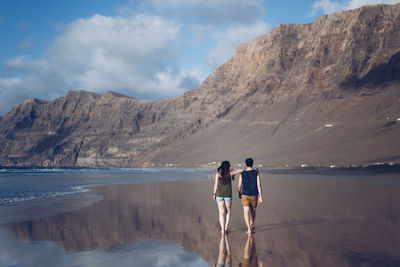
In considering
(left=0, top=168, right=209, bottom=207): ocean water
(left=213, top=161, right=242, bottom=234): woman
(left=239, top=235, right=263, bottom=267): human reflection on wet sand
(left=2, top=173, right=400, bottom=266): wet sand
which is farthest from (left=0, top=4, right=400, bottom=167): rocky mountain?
(left=239, top=235, right=263, bottom=267): human reflection on wet sand

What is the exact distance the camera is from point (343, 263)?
771cm

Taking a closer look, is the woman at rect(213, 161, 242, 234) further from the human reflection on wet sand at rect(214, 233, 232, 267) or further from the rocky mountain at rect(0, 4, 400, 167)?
the rocky mountain at rect(0, 4, 400, 167)

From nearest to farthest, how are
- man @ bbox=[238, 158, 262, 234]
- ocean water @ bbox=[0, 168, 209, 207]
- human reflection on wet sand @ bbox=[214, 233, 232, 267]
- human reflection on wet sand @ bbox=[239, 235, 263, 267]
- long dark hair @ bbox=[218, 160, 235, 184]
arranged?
1. human reflection on wet sand @ bbox=[239, 235, 263, 267]
2. human reflection on wet sand @ bbox=[214, 233, 232, 267]
3. man @ bbox=[238, 158, 262, 234]
4. long dark hair @ bbox=[218, 160, 235, 184]
5. ocean water @ bbox=[0, 168, 209, 207]

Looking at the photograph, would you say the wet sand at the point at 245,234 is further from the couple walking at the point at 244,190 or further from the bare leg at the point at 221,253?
the couple walking at the point at 244,190

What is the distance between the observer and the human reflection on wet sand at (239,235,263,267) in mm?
7724

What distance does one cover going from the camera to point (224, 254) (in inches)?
339

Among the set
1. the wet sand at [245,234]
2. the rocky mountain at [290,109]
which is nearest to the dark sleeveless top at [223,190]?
the wet sand at [245,234]

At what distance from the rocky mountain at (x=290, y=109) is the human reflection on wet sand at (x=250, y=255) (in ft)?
214

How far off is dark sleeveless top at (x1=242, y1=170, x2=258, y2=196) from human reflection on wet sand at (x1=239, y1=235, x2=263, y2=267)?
4.55 feet

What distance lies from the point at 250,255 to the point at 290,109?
4468 inches

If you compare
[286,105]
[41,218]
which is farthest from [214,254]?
[286,105]

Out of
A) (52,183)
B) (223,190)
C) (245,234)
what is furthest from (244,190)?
(52,183)

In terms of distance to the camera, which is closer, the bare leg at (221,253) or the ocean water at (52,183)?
the bare leg at (221,253)

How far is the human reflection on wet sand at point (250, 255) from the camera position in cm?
772
